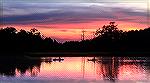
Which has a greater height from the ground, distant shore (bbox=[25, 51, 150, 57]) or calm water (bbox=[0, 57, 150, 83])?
distant shore (bbox=[25, 51, 150, 57])

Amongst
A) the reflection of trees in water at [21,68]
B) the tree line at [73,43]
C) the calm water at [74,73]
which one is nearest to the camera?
the calm water at [74,73]

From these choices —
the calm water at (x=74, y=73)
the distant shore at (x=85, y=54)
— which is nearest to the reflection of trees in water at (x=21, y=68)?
the calm water at (x=74, y=73)

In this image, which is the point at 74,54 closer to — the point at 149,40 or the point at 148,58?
the point at 149,40

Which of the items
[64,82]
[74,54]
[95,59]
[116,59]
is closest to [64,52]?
[74,54]

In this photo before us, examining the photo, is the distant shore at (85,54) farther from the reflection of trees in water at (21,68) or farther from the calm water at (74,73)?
the reflection of trees in water at (21,68)

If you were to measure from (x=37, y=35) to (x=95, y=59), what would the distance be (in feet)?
11.1

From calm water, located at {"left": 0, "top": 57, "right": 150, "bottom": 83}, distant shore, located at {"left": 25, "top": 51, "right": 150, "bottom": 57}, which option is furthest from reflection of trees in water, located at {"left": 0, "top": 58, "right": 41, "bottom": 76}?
distant shore, located at {"left": 25, "top": 51, "right": 150, "bottom": 57}

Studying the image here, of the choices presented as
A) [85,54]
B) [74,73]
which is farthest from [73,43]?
[74,73]

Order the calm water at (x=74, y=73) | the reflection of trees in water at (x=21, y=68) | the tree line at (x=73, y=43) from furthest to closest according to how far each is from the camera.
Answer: the tree line at (x=73, y=43) < the reflection of trees in water at (x=21, y=68) < the calm water at (x=74, y=73)

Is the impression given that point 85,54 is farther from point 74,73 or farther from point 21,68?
point 74,73

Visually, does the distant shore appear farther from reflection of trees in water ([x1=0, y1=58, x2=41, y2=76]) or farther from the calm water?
reflection of trees in water ([x1=0, y1=58, x2=41, y2=76])

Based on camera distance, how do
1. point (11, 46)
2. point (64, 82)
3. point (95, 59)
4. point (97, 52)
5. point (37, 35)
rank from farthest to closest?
point (37, 35) → point (95, 59) → point (97, 52) → point (11, 46) → point (64, 82)

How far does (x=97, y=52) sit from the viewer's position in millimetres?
16297

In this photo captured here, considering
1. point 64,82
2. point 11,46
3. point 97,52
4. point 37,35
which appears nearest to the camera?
point 64,82
